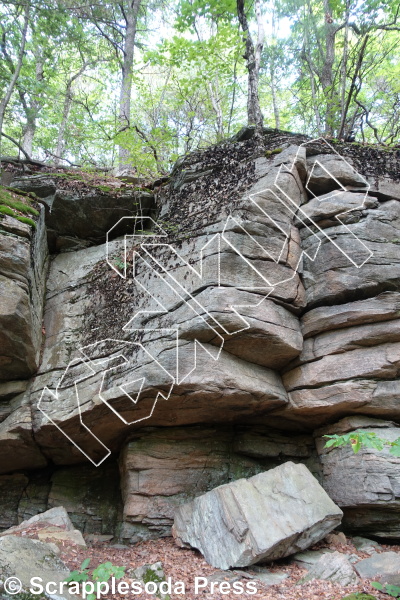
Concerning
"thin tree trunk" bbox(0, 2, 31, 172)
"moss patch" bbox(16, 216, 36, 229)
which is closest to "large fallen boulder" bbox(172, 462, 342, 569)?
"moss patch" bbox(16, 216, 36, 229)

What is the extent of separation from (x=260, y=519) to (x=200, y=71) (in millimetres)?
10403

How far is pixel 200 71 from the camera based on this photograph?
10750 millimetres

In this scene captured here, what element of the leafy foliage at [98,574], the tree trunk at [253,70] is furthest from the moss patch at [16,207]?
the leafy foliage at [98,574]

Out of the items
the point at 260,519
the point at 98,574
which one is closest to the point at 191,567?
the point at 260,519

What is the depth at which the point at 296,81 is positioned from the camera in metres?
13.8

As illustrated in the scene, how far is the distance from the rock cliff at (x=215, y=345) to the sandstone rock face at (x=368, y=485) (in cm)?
2

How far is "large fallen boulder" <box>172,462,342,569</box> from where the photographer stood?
5.07 meters

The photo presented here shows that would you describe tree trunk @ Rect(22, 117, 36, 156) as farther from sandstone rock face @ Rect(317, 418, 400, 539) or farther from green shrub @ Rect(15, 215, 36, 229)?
sandstone rock face @ Rect(317, 418, 400, 539)

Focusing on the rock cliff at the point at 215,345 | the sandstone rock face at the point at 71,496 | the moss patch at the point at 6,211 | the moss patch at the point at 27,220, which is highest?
the moss patch at the point at 6,211

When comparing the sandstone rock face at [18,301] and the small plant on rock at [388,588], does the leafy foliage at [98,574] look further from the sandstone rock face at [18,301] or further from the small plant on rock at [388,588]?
the sandstone rock face at [18,301]

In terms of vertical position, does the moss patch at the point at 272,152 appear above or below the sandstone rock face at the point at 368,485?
above

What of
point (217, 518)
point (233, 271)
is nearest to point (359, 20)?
point (233, 271)

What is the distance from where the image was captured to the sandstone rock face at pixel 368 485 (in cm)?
569

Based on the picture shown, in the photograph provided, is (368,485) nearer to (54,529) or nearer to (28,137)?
(54,529)
